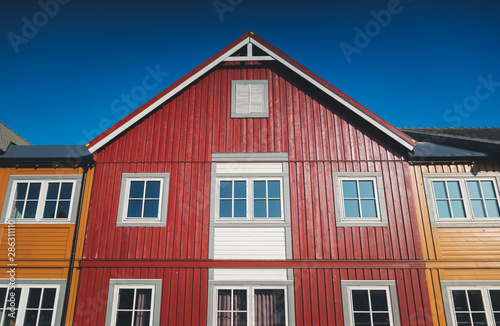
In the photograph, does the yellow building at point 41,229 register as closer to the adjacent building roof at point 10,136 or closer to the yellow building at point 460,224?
the adjacent building roof at point 10,136

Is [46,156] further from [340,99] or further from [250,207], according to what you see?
[340,99]

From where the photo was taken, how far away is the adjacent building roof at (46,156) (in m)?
10.7

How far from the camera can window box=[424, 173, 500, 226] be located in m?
9.91

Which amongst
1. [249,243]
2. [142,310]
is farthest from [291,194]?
[142,310]

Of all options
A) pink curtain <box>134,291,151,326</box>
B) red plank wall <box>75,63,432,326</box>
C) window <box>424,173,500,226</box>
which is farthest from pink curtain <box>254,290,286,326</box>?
window <box>424,173,500,226</box>

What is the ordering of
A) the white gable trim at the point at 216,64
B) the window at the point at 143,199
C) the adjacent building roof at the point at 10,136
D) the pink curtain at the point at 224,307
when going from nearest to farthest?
the pink curtain at the point at 224,307 < the window at the point at 143,199 < the white gable trim at the point at 216,64 < the adjacent building roof at the point at 10,136

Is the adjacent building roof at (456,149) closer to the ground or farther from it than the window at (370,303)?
farther from it

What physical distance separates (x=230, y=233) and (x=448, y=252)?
255 inches

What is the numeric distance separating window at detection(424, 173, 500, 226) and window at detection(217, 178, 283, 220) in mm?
4725

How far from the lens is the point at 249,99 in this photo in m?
11.3

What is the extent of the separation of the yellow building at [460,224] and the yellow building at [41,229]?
1053 centimetres

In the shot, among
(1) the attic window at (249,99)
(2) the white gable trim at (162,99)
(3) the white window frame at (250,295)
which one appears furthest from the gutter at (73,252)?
(1) the attic window at (249,99)

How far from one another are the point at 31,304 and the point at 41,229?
216cm

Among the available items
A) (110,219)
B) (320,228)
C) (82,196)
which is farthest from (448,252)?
(82,196)
